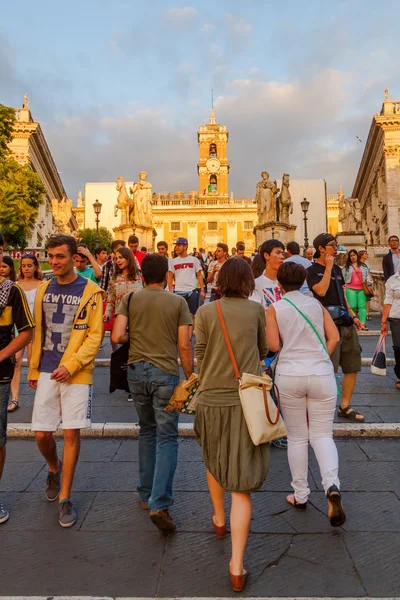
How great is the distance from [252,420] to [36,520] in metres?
1.97

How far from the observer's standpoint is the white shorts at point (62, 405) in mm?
3645

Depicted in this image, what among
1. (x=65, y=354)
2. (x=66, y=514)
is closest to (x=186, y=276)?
(x=65, y=354)

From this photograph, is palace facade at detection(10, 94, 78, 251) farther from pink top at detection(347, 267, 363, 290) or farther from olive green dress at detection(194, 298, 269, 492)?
olive green dress at detection(194, 298, 269, 492)

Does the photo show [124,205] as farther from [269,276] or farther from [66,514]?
[66,514]

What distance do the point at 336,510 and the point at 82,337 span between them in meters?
2.23

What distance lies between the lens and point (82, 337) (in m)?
3.76

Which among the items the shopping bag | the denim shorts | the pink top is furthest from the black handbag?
the pink top

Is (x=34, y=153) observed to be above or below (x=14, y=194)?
above

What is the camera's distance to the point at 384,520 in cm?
354

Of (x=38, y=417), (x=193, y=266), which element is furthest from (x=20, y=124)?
(x=38, y=417)

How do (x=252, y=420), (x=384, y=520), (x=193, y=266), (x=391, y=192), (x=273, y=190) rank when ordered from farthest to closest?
(x=391, y=192) → (x=273, y=190) → (x=193, y=266) → (x=384, y=520) → (x=252, y=420)

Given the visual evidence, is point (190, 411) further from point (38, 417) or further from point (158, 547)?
point (38, 417)

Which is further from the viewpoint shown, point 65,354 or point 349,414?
point 349,414

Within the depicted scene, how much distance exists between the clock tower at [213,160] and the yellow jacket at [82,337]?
275ft
